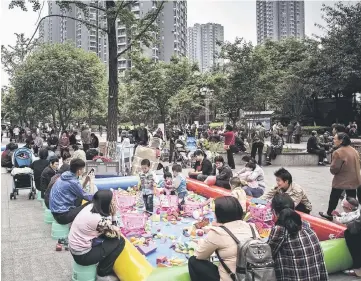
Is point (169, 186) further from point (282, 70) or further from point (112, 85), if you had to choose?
point (282, 70)

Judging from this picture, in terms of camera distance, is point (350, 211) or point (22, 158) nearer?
point (350, 211)

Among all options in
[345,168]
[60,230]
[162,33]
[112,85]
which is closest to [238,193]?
[345,168]

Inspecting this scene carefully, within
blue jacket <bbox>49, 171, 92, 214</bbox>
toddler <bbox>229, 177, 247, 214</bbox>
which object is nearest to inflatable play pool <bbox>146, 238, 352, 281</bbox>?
toddler <bbox>229, 177, 247, 214</bbox>

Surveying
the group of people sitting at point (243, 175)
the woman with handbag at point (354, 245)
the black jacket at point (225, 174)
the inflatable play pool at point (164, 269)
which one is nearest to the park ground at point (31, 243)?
the woman with handbag at point (354, 245)

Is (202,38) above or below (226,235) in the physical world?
above

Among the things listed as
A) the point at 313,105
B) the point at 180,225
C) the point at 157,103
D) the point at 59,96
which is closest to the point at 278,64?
the point at 313,105

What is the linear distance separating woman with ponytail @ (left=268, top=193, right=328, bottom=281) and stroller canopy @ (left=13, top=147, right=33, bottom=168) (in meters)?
→ 8.90

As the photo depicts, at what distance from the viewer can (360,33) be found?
2455cm

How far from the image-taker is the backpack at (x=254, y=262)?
3.36 meters

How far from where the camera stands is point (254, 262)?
337 centimetres

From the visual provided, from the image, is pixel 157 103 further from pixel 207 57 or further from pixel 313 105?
pixel 207 57

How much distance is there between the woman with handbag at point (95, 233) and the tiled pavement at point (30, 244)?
76 centimetres

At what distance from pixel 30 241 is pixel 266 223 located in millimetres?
4050

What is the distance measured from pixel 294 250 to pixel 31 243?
15.1 ft
